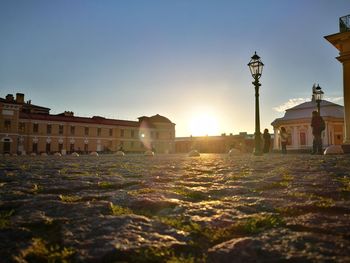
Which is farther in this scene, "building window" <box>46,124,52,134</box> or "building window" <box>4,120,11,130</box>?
"building window" <box>46,124,52,134</box>

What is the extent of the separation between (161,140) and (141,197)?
62.9 meters

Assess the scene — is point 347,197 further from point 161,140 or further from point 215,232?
point 161,140

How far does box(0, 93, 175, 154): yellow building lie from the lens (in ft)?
141

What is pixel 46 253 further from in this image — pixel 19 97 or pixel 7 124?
pixel 19 97

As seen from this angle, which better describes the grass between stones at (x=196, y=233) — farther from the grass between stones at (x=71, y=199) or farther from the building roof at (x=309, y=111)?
the building roof at (x=309, y=111)

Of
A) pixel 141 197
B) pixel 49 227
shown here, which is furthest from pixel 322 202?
pixel 49 227

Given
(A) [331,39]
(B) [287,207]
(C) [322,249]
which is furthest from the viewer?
(A) [331,39]

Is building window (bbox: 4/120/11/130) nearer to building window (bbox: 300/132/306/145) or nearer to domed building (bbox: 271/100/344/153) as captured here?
domed building (bbox: 271/100/344/153)

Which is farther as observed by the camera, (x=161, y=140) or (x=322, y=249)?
(x=161, y=140)

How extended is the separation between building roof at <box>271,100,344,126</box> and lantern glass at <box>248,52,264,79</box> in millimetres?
32106

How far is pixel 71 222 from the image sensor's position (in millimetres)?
1735

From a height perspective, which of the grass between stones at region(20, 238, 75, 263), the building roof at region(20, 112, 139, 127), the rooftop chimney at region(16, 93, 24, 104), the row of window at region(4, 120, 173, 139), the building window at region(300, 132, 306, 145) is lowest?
the grass between stones at region(20, 238, 75, 263)

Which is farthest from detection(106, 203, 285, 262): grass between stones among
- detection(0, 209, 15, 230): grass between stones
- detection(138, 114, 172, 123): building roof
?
detection(138, 114, 172, 123): building roof

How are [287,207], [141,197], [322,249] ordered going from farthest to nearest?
[141,197], [287,207], [322,249]
